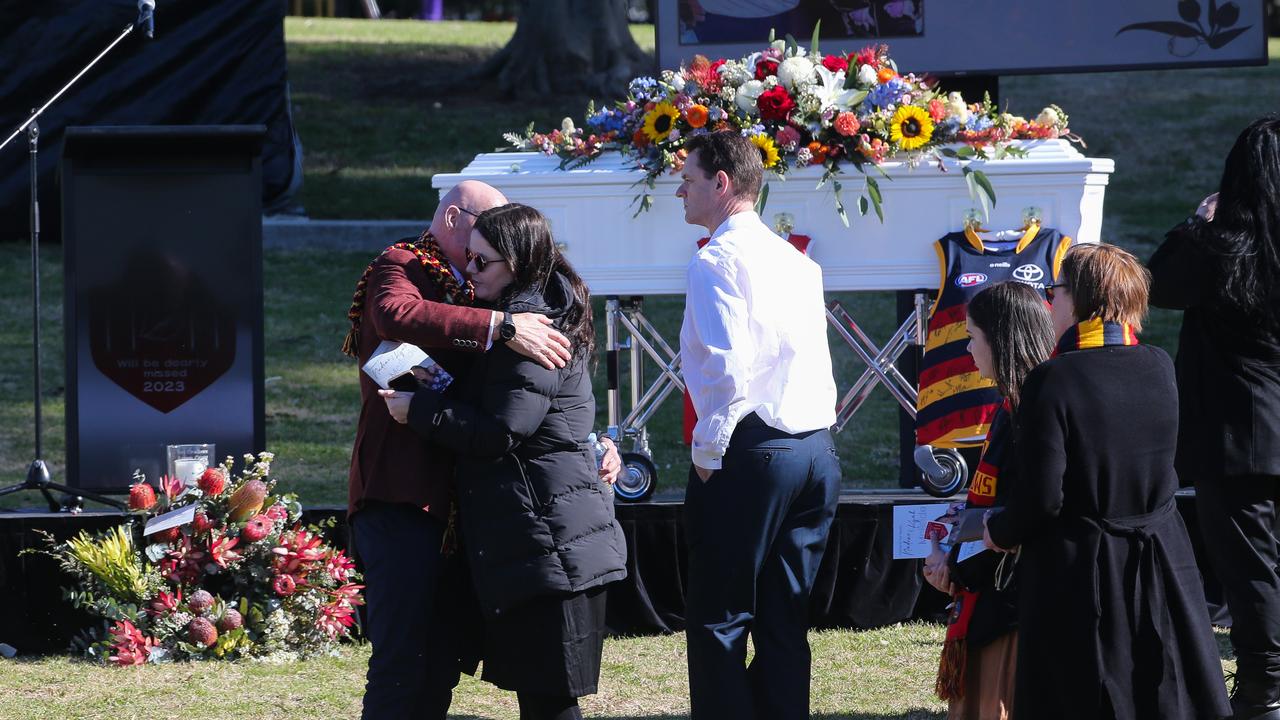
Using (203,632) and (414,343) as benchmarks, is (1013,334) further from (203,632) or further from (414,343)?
(203,632)

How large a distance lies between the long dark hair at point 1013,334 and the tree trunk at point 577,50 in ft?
43.6

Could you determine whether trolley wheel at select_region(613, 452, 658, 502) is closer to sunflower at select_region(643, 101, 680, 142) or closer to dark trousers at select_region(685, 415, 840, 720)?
sunflower at select_region(643, 101, 680, 142)

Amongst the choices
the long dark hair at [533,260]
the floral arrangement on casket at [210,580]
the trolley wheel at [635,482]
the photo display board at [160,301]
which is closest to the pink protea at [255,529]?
the floral arrangement on casket at [210,580]

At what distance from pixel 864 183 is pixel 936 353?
0.62 metres

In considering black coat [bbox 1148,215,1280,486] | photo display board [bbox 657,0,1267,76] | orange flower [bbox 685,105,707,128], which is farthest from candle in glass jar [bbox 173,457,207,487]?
black coat [bbox 1148,215,1280,486]

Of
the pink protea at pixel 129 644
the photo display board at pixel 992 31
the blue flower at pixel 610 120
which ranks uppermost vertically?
the photo display board at pixel 992 31

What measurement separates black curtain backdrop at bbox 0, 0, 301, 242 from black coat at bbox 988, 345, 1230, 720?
9.26 meters

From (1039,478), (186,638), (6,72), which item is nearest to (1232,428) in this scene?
(1039,478)

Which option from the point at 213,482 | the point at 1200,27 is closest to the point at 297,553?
the point at 213,482

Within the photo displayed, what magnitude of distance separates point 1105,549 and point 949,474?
7.08 feet

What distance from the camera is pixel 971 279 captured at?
491 cm

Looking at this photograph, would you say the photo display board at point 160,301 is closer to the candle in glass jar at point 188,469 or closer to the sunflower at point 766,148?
the candle in glass jar at point 188,469

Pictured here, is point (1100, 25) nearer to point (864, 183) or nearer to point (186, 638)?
point (864, 183)

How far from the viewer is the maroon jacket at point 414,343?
3.18m
